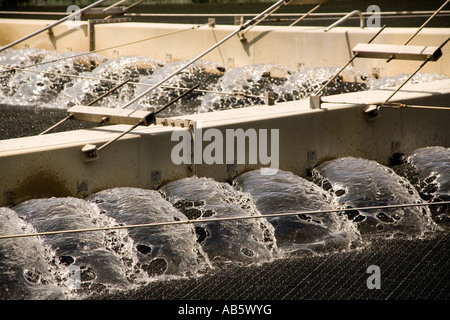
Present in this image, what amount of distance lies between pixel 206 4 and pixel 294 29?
10.6m

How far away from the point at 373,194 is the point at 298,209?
0.77 metres

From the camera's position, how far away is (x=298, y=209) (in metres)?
6.27

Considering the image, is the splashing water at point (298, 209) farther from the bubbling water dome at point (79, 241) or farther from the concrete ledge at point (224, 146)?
the bubbling water dome at point (79, 241)

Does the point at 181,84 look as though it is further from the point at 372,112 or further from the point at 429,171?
the point at 429,171

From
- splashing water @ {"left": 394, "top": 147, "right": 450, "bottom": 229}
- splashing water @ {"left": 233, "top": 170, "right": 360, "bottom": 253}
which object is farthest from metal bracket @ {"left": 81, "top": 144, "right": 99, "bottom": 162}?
splashing water @ {"left": 394, "top": 147, "right": 450, "bottom": 229}

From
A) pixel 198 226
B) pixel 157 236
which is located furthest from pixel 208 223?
pixel 157 236

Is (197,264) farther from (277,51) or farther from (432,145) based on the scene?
(277,51)

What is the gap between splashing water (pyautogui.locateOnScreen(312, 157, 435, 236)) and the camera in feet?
19.6

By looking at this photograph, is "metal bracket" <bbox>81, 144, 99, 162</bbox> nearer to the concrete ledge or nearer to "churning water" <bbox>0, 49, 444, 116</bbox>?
the concrete ledge

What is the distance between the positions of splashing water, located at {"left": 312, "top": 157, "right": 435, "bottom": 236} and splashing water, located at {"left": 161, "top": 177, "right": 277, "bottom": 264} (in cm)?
78

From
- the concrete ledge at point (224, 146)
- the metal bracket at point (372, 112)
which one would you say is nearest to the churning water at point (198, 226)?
the concrete ledge at point (224, 146)

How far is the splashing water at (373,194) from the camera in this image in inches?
235

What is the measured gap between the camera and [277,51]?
12.2m
